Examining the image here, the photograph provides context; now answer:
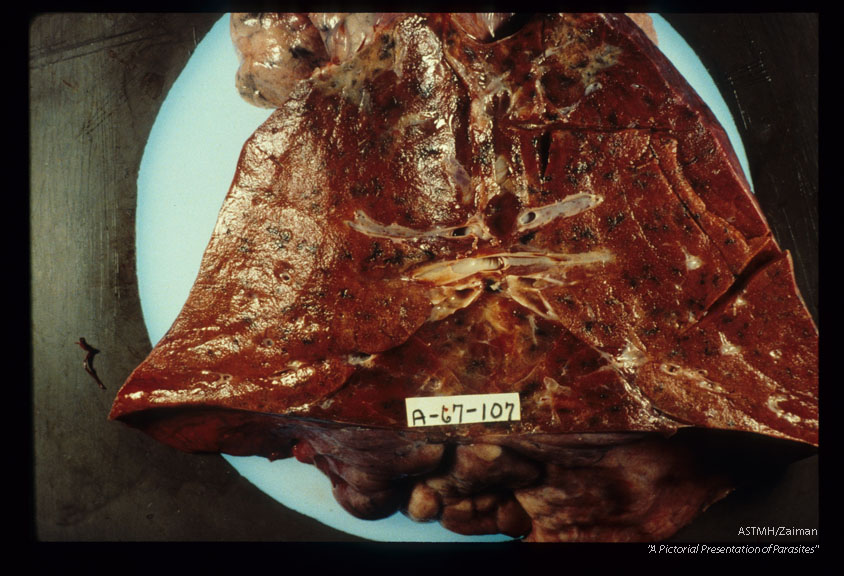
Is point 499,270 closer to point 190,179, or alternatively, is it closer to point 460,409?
point 460,409

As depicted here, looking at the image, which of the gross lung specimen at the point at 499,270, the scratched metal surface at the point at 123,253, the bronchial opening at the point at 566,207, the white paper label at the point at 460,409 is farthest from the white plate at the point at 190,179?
the bronchial opening at the point at 566,207

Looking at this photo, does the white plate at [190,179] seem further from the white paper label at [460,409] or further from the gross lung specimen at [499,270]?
the white paper label at [460,409]

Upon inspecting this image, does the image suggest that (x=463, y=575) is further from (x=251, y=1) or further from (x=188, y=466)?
(x=251, y=1)

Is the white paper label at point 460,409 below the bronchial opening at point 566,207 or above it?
below

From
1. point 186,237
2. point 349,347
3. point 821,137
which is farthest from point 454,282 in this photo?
point 821,137

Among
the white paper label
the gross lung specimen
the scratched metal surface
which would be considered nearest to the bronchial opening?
the gross lung specimen

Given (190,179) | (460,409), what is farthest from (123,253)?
(460,409)
